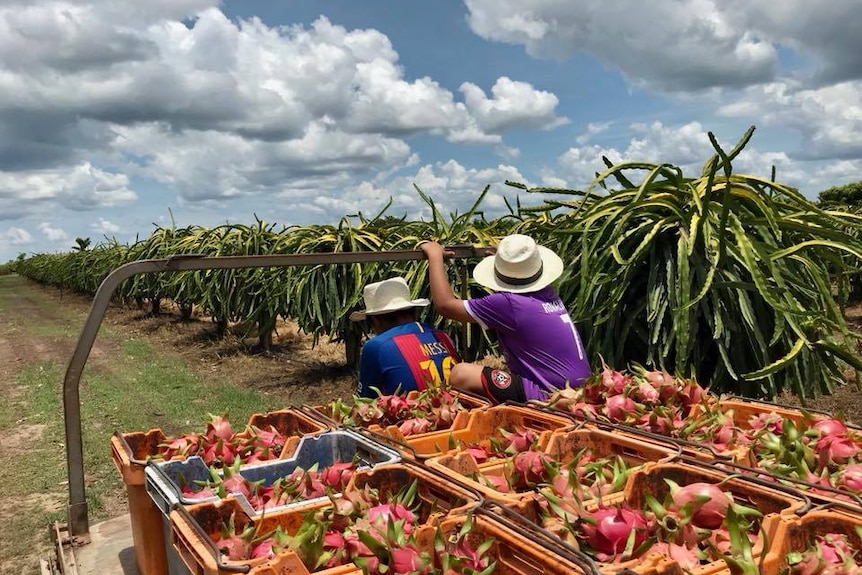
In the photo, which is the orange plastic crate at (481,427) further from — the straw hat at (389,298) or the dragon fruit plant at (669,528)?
the straw hat at (389,298)

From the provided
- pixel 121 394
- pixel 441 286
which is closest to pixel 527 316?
pixel 441 286

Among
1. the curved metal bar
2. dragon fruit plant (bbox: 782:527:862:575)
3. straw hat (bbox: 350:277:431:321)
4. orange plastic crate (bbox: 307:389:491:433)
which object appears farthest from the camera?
straw hat (bbox: 350:277:431:321)

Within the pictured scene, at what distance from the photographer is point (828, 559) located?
141cm

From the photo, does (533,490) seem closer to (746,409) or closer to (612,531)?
(612,531)

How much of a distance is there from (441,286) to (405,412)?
99 centimetres

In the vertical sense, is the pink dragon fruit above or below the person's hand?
below

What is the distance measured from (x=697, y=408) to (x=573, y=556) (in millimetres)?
1234

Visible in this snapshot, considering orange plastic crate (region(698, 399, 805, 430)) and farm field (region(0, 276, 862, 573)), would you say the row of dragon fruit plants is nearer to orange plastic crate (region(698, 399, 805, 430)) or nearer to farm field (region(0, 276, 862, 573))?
orange plastic crate (region(698, 399, 805, 430))

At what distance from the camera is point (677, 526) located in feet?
4.92

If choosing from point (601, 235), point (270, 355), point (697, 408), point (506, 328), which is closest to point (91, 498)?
point (506, 328)

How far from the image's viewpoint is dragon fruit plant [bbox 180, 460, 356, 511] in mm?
2016

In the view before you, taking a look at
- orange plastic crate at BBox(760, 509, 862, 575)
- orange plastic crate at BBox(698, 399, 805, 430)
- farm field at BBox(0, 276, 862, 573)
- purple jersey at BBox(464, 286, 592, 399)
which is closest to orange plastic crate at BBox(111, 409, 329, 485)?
purple jersey at BBox(464, 286, 592, 399)

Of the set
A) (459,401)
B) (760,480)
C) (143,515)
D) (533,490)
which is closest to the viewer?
(760,480)

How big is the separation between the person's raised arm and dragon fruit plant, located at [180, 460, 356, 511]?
1.61 meters
